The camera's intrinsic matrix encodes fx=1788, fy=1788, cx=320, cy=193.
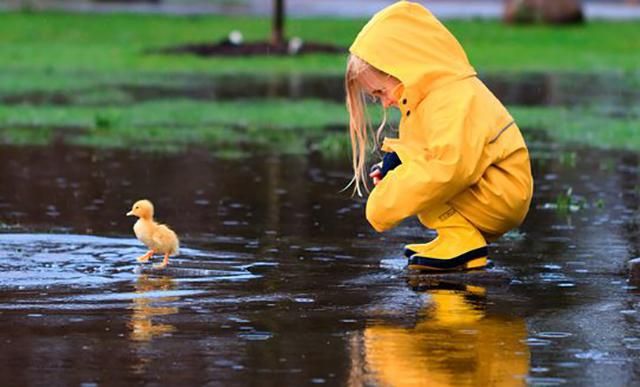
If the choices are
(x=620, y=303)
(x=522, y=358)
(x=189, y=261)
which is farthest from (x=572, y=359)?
(x=189, y=261)

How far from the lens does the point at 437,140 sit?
26.3 ft

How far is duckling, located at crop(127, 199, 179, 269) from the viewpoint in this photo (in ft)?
28.1

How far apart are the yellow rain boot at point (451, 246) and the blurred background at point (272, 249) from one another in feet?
0.41

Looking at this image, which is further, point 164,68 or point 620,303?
point 164,68

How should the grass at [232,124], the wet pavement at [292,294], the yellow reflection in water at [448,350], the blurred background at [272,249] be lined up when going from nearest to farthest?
the yellow reflection in water at [448,350] → the wet pavement at [292,294] → the blurred background at [272,249] → the grass at [232,124]

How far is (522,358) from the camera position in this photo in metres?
6.30

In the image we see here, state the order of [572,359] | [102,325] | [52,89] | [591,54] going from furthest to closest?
[591,54] → [52,89] → [102,325] → [572,359]

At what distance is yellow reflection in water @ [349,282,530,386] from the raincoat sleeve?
2.09 feet

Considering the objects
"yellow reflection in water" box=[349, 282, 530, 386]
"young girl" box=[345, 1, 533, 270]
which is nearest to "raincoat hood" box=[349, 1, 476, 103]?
"young girl" box=[345, 1, 533, 270]

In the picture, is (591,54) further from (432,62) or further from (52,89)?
(432,62)

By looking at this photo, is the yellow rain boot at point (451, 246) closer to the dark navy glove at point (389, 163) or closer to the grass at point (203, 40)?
the dark navy glove at point (389, 163)

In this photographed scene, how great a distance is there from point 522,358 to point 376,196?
6.63 feet

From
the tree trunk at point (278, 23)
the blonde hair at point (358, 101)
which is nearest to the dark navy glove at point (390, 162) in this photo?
the blonde hair at point (358, 101)

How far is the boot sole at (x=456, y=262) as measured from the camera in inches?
324
